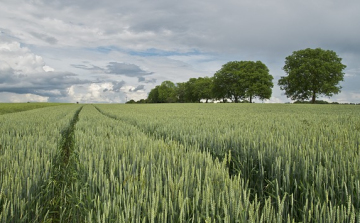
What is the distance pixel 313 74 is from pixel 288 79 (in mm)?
4471

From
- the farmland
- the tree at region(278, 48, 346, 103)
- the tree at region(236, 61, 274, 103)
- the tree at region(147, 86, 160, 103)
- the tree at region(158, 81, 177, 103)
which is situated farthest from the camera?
the tree at region(147, 86, 160, 103)

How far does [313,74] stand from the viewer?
4800 cm

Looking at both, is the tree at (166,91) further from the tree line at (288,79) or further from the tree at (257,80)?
the tree at (257,80)

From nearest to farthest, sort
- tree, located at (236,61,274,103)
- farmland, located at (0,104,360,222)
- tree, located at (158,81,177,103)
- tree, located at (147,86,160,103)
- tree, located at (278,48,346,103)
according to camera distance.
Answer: farmland, located at (0,104,360,222) < tree, located at (278,48,346,103) < tree, located at (236,61,274,103) < tree, located at (158,81,177,103) < tree, located at (147,86,160,103)

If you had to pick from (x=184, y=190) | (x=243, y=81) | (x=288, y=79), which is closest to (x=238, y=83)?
(x=243, y=81)

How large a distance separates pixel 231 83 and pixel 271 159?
223 feet

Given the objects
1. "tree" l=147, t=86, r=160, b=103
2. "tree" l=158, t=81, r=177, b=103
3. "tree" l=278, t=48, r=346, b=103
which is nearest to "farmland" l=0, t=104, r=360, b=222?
"tree" l=278, t=48, r=346, b=103

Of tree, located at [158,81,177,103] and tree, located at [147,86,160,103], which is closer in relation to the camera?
tree, located at [158,81,177,103]

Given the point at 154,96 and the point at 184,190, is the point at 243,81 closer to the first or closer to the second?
the point at 184,190

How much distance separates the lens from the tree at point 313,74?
4731cm

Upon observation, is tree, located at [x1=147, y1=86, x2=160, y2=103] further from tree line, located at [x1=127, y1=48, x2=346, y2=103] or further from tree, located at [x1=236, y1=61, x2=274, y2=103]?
tree, located at [x1=236, y1=61, x2=274, y2=103]

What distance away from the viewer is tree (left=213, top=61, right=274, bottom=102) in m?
60.4

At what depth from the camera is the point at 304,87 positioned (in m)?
48.9

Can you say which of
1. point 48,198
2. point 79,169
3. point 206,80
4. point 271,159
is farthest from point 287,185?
point 206,80
